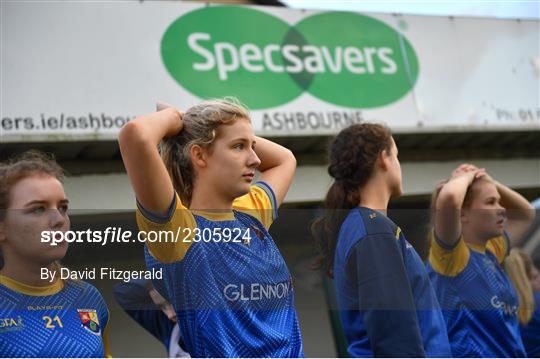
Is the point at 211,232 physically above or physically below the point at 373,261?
above

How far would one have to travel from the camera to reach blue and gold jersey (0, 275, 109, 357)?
Answer: 2.18m

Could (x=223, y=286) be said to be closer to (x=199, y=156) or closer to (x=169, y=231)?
(x=169, y=231)

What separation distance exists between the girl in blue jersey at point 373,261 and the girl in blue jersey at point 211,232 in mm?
274

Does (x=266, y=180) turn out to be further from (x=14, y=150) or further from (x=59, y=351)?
(x=14, y=150)

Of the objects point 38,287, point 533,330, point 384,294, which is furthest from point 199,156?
point 533,330

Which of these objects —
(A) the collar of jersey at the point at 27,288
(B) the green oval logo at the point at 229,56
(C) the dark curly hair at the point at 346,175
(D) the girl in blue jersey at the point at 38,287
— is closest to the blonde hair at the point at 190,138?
(D) the girl in blue jersey at the point at 38,287

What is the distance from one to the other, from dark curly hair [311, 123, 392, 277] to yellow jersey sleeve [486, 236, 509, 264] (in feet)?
1.54

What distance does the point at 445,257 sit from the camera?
9.41ft

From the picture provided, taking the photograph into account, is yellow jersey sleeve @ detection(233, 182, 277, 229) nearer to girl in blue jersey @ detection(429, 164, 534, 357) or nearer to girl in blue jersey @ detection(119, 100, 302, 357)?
girl in blue jersey @ detection(119, 100, 302, 357)

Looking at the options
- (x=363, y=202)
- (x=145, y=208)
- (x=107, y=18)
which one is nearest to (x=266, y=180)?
(x=363, y=202)

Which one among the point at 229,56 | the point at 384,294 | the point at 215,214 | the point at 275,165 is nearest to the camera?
the point at 215,214

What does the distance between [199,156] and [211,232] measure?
22 cm

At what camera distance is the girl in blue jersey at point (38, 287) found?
220 centimetres

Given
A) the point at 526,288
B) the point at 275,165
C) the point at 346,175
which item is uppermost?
the point at 275,165
